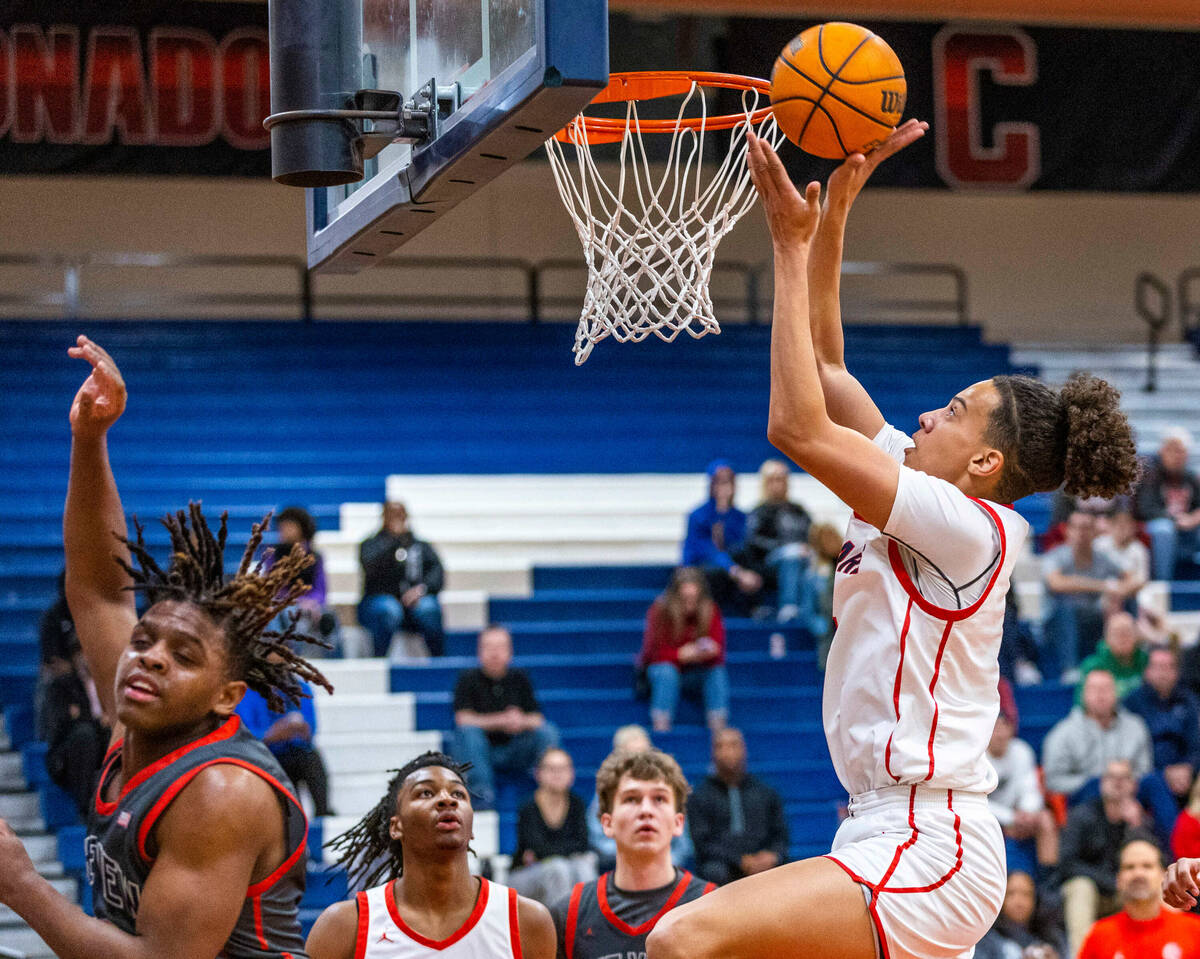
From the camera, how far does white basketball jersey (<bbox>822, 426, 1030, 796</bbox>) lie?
3297 millimetres

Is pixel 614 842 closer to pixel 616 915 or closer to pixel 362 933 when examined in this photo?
pixel 616 915

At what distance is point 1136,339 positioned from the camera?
15.3 metres

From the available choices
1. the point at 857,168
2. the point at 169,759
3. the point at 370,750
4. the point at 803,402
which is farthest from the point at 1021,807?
the point at 169,759

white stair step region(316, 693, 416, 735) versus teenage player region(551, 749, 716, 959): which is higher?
teenage player region(551, 749, 716, 959)

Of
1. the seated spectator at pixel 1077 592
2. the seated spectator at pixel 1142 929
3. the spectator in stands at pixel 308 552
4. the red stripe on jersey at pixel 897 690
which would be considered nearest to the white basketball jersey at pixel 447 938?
the red stripe on jersey at pixel 897 690

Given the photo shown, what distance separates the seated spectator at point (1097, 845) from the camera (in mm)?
7973

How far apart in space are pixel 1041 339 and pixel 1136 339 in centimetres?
128

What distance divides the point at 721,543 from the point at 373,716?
2.49 m

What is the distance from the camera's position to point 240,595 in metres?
3.12

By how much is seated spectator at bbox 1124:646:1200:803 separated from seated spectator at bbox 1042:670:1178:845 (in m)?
0.20

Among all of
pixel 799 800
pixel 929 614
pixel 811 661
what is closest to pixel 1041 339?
pixel 811 661

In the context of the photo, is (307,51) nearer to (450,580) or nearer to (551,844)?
(551,844)

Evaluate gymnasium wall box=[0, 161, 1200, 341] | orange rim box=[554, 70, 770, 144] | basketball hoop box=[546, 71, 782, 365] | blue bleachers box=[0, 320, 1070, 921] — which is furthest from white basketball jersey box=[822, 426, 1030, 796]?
gymnasium wall box=[0, 161, 1200, 341]

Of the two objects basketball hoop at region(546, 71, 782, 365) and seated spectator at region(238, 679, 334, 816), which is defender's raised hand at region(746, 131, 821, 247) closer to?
basketball hoop at region(546, 71, 782, 365)
